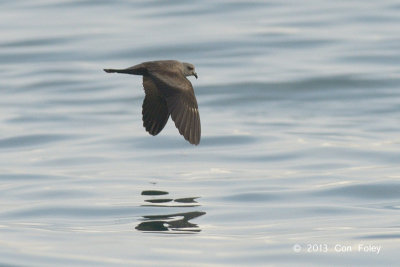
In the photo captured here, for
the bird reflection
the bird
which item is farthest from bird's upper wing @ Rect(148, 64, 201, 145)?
the bird reflection

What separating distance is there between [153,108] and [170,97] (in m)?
0.65

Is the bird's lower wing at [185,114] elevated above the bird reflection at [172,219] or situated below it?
above

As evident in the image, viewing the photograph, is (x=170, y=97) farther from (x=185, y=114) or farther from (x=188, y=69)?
(x=188, y=69)

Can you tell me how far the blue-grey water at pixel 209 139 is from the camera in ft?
33.1

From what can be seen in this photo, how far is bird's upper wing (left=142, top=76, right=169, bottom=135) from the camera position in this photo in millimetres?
11352

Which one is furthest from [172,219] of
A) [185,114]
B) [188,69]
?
[188,69]

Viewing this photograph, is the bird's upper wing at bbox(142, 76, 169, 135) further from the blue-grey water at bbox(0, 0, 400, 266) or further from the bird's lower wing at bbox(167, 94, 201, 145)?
the blue-grey water at bbox(0, 0, 400, 266)

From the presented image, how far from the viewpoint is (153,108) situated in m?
11.4

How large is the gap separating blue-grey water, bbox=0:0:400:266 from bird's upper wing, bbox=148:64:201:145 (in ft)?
2.68

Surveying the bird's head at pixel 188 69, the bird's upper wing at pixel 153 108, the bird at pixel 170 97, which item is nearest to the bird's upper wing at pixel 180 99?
the bird at pixel 170 97

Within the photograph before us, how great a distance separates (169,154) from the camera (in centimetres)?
1489

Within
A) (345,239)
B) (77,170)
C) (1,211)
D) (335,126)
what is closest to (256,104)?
(335,126)

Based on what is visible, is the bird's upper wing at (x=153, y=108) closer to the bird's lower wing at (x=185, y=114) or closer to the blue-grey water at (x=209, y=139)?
the bird's lower wing at (x=185, y=114)

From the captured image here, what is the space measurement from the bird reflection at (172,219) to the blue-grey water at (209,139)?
0.03 metres
